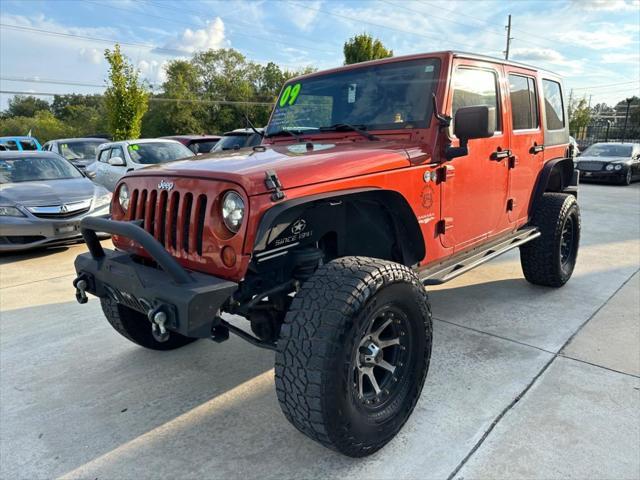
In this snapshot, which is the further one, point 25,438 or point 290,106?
point 290,106

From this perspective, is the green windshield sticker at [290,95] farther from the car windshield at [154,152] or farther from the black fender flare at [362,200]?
the car windshield at [154,152]

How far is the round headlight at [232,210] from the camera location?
81.4 inches

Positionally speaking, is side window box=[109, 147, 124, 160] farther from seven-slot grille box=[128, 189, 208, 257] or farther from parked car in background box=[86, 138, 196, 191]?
seven-slot grille box=[128, 189, 208, 257]

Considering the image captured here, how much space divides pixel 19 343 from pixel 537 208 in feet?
15.1

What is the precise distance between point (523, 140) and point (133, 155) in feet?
24.6

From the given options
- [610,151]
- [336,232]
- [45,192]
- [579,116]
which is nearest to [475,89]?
[336,232]

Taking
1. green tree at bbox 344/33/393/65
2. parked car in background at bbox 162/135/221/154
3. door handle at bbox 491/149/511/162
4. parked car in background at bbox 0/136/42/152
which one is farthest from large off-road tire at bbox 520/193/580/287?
green tree at bbox 344/33/393/65

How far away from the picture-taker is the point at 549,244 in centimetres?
426

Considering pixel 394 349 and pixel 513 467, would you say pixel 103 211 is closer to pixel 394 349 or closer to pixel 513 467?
pixel 394 349

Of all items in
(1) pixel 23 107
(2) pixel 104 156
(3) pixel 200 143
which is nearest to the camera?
(2) pixel 104 156

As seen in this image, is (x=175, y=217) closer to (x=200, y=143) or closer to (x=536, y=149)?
(x=536, y=149)

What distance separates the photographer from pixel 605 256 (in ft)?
19.1

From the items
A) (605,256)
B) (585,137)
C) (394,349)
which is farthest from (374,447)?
(585,137)

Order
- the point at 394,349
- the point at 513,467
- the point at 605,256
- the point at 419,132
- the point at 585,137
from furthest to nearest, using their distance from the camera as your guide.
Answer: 1. the point at 585,137
2. the point at 605,256
3. the point at 419,132
4. the point at 394,349
5. the point at 513,467
